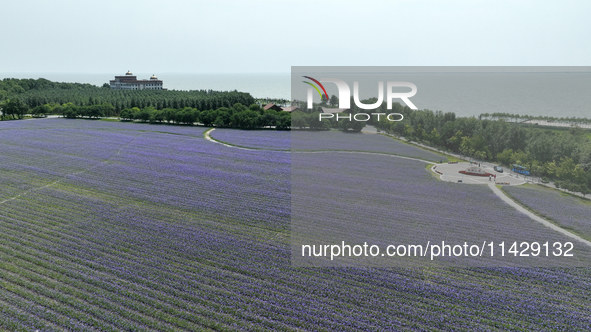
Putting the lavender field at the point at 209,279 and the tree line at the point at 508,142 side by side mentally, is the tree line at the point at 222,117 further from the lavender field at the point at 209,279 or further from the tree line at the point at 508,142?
the lavender field at the point at 209,279

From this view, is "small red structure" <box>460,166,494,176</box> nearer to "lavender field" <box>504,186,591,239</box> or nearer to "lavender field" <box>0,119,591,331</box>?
"lavender field" <box>504,186,591,239</box>

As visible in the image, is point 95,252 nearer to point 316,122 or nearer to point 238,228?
point 238,228

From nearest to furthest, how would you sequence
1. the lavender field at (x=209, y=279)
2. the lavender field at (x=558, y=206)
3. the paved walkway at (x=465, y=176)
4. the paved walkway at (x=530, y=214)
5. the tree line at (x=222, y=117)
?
the lavender field at (x=209, y=279), the paved walkway at (x=530, y=214), the lavender field at (x=558, y=206), the paved walkway at (x=465, y=176), the tree line at (x=222, y=117)

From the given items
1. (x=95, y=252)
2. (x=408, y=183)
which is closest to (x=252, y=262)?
(x=95, y=252)

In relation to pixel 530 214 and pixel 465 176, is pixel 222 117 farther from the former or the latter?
pixel 530 214

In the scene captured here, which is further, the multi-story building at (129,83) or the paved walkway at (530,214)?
the multi-story building at (129,83)

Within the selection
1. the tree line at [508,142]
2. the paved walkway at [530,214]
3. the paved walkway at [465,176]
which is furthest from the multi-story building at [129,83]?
the paved walkway at [530,214]
